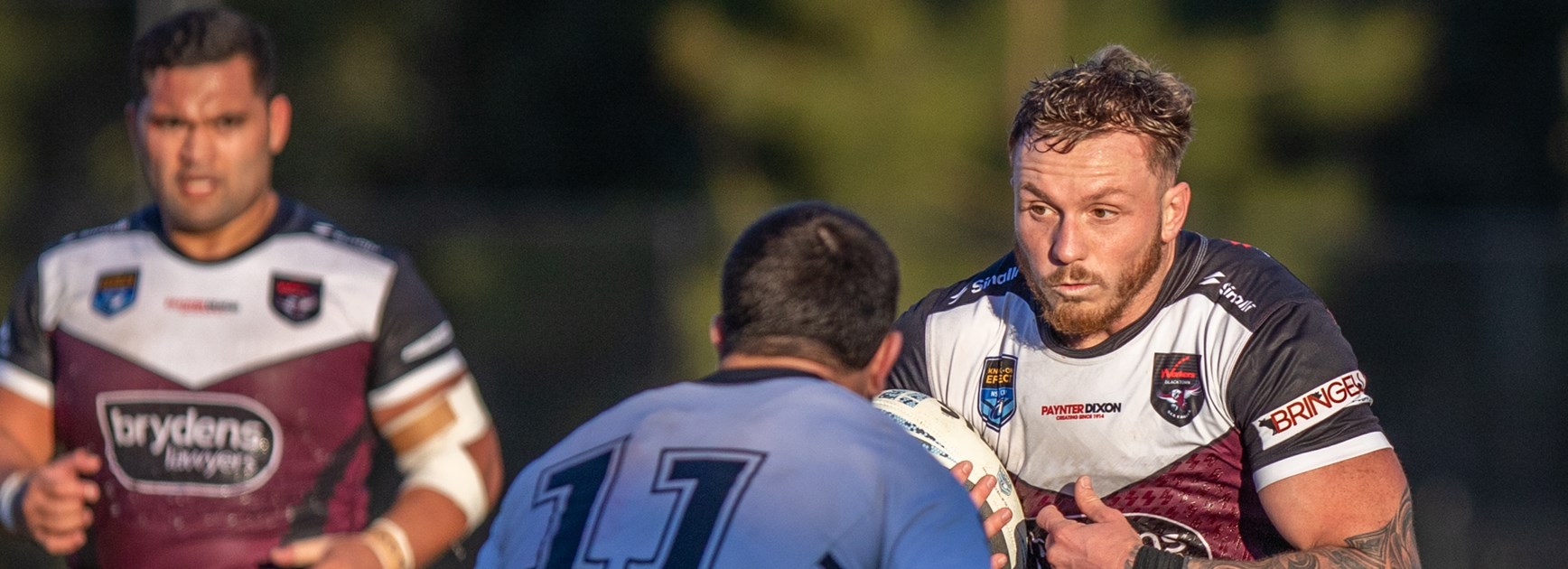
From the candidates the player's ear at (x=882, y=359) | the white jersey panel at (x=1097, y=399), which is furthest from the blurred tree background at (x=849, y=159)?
the player's ear at (x=882, y=359)

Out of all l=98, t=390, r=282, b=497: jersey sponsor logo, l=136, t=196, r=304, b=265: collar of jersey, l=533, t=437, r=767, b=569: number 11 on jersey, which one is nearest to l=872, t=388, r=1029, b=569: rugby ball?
l=533, t=437, r=767, b=569: number 11 on jersey

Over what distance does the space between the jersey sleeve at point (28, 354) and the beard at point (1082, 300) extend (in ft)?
9.04

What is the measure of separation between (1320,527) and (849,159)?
36.3 ft

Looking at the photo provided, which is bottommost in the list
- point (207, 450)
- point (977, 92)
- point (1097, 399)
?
point (977, 92)

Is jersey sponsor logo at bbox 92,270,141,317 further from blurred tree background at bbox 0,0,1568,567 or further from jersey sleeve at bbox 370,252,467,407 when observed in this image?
blurred tree background at bbox 0,0,1568,567

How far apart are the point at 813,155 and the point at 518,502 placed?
11613 mm

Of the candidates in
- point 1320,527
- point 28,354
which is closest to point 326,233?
point 28,354

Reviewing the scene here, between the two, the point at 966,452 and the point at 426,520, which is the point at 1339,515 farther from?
the point at 426,520

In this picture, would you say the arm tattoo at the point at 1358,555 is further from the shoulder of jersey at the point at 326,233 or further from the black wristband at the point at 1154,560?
the shoulder of jersey at the point at 326,233

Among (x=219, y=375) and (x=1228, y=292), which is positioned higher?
(x=1228, y=292)

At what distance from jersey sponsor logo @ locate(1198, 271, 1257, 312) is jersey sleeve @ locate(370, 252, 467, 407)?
2.16 m

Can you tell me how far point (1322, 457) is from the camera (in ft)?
12.9

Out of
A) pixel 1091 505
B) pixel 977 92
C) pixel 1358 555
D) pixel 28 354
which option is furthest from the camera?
pixel 977 92

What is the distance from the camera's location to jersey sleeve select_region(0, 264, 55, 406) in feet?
16.5
